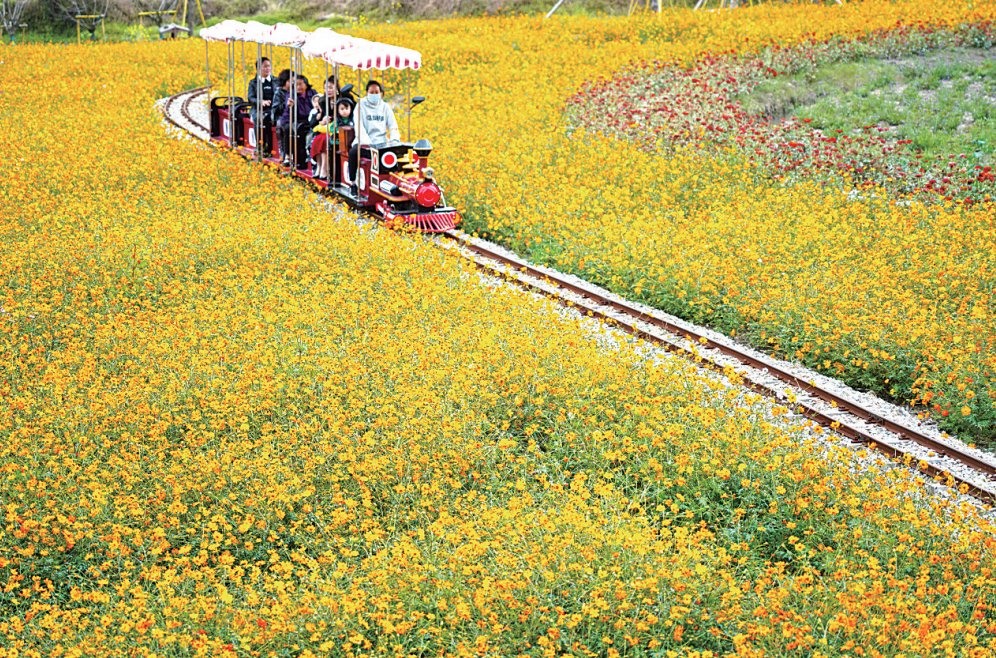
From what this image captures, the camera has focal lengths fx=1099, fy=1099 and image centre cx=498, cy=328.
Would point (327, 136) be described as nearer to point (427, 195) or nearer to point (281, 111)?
point (281, 111)

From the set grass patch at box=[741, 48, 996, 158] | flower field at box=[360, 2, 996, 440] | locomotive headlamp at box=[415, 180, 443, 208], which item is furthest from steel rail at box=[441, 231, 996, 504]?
grass patch at box=[741, 48, 996, 158]

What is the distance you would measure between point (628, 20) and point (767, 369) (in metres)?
21.6

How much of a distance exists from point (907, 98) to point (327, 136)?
34.6 ft

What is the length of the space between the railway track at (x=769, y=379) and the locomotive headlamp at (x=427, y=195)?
982mm

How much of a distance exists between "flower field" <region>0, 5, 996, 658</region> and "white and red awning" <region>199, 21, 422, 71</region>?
3.24 m

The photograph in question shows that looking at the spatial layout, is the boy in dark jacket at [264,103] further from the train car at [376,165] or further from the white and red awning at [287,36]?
the white and red awning at [287,36]

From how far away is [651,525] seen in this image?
752 centimetres

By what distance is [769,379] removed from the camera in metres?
10.3

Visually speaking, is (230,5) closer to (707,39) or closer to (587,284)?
(707,39)

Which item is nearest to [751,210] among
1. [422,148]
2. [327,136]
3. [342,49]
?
[422,148]

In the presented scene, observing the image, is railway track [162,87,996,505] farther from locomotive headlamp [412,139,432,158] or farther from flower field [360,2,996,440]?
locomotive headlamp [412,139,432,158]

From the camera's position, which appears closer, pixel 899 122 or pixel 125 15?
pixel 899 122

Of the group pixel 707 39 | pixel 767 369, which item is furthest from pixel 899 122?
pixel 767 369

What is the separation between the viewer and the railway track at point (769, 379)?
8609 mm
